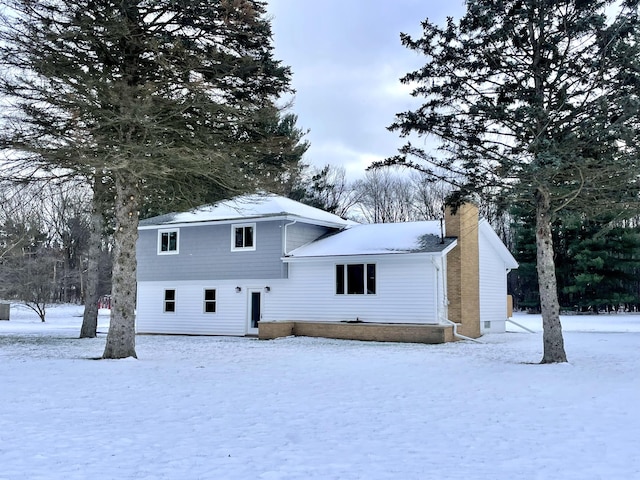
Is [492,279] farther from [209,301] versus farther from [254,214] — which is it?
[209,301]

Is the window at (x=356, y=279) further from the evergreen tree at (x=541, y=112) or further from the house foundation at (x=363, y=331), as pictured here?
the evergreen tree at (x=541, y=112)

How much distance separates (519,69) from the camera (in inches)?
513

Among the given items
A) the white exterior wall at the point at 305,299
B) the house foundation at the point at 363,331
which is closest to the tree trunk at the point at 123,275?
the house foundation at the point at 363,331

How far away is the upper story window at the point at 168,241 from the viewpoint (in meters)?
24.7

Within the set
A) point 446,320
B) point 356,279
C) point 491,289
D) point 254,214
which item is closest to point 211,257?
point 254,214

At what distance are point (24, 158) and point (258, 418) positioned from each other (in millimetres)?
8326

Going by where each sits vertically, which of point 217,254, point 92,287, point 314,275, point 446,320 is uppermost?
point 217,254

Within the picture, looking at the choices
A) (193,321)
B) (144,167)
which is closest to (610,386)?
(144,167)

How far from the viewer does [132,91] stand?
11406 mm

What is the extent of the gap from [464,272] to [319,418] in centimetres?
1459

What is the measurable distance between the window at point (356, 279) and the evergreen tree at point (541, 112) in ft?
22.3

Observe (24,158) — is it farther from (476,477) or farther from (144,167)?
(476,477)

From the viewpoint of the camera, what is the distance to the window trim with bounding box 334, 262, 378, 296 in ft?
67.5

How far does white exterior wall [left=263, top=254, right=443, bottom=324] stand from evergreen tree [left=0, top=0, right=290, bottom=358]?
812cm
